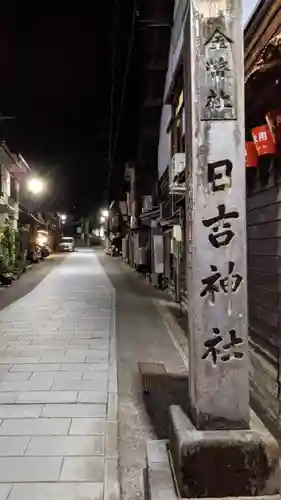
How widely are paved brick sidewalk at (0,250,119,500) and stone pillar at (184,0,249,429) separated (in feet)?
5.77

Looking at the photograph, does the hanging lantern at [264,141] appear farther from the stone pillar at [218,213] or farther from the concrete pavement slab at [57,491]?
the concrete pavement slab at [57,491]

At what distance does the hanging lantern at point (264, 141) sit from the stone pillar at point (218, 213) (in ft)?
8.64

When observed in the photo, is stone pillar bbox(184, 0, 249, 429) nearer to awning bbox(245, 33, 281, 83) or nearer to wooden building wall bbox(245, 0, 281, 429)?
awning bbox(245, 33, 281, 83)

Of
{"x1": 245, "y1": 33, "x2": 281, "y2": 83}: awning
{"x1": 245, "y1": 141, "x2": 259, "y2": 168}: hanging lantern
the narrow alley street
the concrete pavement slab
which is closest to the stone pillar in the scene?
the concrete pavement slab

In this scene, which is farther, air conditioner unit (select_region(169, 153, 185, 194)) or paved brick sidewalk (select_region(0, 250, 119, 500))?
air conditioner unit (select_region(169, 153, 185, 194))

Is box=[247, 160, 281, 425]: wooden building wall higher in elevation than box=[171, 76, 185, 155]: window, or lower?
lower

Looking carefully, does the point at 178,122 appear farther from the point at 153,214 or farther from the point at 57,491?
the point at 57,491

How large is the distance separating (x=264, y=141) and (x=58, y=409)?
492 centimetres

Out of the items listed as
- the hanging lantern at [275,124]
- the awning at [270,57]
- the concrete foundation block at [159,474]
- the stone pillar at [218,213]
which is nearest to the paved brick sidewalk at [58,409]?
the concrete foundation block at [159,474]

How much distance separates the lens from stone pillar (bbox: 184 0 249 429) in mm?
4020

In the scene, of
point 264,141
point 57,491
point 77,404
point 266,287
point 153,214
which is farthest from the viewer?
point 153,214

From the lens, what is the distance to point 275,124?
252 inches

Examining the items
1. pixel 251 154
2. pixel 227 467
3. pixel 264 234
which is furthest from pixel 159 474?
pixel 251 154

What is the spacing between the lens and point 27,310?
657 inches
